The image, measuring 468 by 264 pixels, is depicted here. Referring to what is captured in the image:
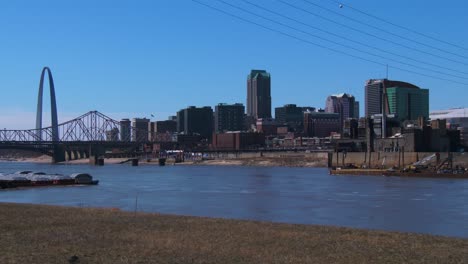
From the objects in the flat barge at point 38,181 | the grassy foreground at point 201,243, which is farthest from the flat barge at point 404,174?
the grassy foreground at point 201,243

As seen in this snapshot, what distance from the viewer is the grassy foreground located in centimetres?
1562

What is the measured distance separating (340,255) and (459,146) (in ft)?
607

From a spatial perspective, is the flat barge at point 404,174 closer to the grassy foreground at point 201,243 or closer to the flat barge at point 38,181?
the flat barge at point 38,181

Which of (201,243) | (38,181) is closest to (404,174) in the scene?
(38,181)

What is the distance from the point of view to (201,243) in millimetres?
18203

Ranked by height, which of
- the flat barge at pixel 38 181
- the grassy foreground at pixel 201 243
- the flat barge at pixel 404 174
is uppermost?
the grassy foreground at pixel 201 243

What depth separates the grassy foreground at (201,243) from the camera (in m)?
15.6

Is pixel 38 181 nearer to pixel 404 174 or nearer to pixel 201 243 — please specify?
pixel 201 243

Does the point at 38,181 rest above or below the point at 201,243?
below

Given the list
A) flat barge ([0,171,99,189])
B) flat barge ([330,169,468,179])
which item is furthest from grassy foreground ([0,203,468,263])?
flat barge ([330,169,468,179])

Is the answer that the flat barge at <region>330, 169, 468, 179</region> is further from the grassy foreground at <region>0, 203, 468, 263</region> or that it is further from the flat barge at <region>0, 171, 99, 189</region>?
A: the grassy foreground at <region>0, 203, 468, 263</region>

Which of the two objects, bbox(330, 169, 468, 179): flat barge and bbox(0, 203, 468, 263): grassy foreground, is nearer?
bbox(0, 203, 468, 263): grassy foreground

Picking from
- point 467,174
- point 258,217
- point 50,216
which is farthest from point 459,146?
point 50,216

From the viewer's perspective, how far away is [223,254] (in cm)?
1620
